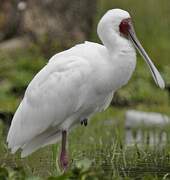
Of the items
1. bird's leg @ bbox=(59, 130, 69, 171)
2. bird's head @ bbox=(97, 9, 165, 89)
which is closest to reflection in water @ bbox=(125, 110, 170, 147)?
bird's leg @ bbox=(59, 130, 69, 171)

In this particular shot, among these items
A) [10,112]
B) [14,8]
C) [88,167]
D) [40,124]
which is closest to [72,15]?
[14,8]

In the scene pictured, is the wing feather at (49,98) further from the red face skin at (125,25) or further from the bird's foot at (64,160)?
the red face skin at (125,25)

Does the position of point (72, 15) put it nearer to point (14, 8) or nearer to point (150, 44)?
point (14, 8)

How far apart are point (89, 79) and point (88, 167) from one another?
5.44 feet

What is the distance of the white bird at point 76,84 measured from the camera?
7.68 m

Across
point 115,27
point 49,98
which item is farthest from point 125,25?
point 49,98

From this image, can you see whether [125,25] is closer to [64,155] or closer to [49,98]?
[49,98]

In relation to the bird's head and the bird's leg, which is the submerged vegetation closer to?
the bird's leg

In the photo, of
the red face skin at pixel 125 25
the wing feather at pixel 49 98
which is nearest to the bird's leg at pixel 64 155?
the wing feather at pixel 49 98

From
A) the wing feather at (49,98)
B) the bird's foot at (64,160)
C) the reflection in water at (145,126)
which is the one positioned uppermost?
the reflection in water at (145,126)

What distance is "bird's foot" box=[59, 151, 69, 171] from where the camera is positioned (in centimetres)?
801

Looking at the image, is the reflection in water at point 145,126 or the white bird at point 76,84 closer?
the white bird at point 76,84

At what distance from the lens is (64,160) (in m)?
8.09

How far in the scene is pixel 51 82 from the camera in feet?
26.1
